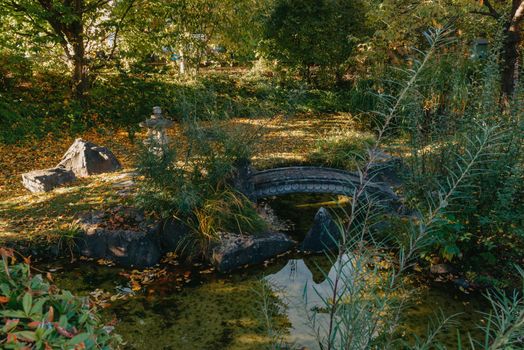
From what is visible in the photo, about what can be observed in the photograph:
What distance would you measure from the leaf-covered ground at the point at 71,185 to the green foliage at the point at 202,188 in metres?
0.44

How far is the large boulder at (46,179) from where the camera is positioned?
21.5ft

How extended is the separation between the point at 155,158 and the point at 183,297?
1.66 m

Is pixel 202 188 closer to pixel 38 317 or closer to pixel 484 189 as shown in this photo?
pixel 484 189

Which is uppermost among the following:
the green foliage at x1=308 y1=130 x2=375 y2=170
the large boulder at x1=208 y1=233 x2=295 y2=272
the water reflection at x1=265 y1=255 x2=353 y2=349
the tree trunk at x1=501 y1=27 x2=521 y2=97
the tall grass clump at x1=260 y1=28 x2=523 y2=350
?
the tree trunk at x1=501 y1=27 x2=521 y2=97

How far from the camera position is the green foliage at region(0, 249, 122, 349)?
1156mm

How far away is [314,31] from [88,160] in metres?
7.70

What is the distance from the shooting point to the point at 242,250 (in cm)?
505

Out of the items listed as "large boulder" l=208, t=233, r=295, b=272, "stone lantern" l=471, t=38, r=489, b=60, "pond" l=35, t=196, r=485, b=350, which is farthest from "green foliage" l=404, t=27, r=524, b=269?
"stone lantern" l=471, t=38, r=489, b=60

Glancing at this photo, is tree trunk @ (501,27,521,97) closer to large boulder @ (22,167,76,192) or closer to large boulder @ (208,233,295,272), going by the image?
large boulder @ (208,233,295,272)

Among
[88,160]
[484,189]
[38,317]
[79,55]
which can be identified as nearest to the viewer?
[38,317]

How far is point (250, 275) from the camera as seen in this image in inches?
193

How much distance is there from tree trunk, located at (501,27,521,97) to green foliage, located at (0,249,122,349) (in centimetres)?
742

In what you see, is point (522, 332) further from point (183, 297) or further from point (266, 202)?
point (266, 202)

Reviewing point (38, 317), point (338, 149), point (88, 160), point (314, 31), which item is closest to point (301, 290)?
point (38, 317)
